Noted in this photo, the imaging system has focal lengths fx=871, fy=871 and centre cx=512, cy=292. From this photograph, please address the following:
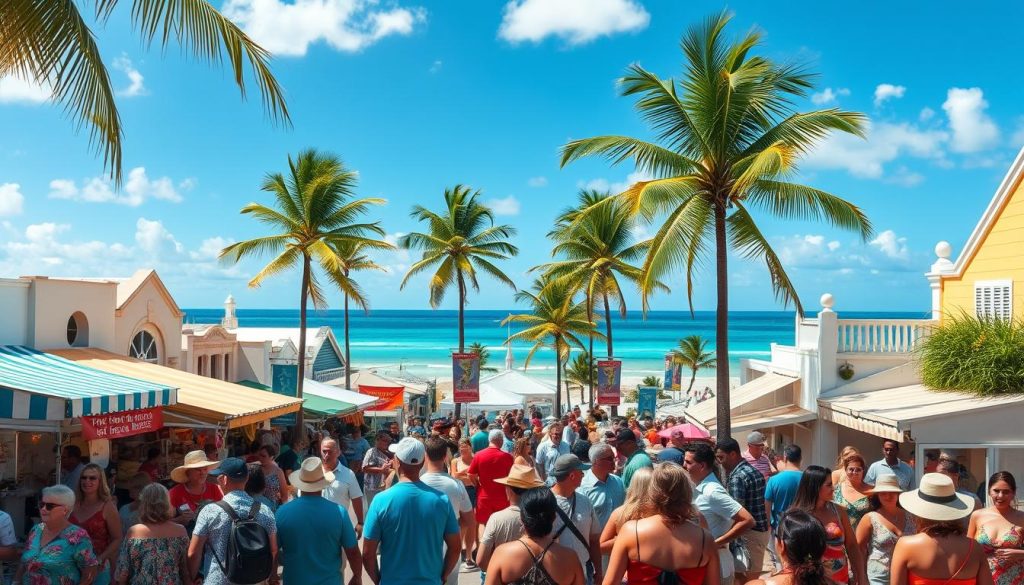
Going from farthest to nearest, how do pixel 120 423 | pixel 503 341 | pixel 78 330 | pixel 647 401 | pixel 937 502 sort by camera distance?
pixel 503 341 < pixel 647 401 < pixel 78 330 < pixel 120 423 < pixel 937 502

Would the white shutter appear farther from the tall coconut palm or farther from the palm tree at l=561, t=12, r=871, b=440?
the tall coconut palm

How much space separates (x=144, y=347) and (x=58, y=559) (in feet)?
40.6

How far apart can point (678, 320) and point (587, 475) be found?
18628 cm

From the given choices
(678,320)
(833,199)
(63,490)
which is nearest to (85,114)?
(63,490)

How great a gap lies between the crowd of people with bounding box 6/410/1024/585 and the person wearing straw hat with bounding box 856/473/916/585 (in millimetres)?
10

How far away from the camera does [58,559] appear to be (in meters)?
5.64

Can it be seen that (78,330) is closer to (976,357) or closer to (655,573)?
(655,573)

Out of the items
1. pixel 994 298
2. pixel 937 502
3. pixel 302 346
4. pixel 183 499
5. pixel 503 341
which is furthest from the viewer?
pixel 503 341

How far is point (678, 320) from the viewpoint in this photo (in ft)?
623

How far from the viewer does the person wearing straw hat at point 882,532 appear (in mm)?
6199

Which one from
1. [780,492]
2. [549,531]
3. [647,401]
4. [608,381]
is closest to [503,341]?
[647,401]

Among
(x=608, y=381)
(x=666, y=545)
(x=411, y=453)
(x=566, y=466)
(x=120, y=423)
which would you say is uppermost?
(x=411, y=453)

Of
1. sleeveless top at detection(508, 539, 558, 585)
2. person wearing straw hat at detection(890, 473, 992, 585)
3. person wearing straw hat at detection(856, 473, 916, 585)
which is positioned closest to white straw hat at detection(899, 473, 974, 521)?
person wearing straw hat at detection(890, 473, 992, 585)

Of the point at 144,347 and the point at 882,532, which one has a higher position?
the point at 144,347
